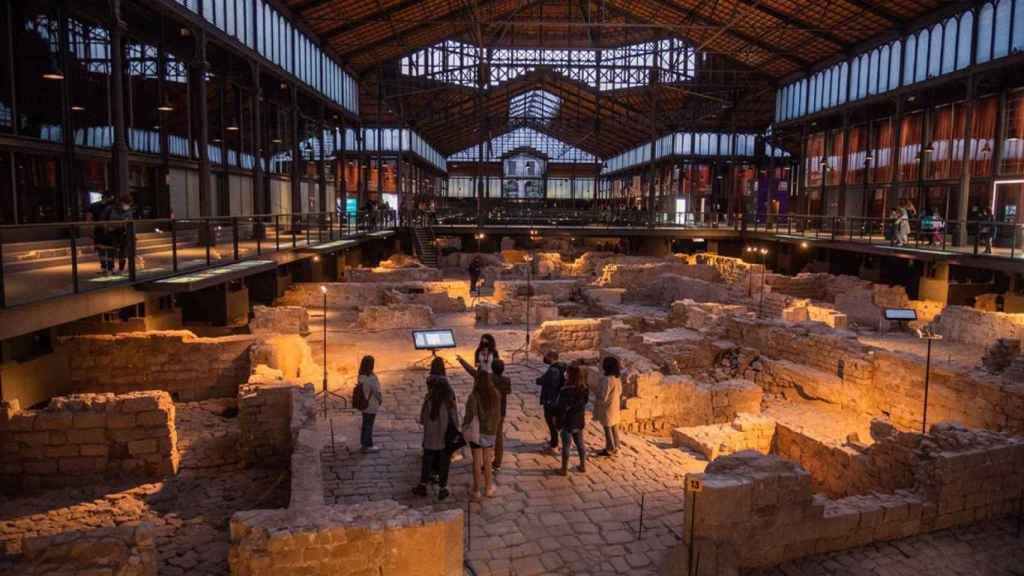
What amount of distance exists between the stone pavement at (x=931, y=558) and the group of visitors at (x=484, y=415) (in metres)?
2.82

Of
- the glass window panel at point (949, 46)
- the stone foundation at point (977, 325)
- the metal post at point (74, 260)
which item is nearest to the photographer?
the metal post at point (74, 260)

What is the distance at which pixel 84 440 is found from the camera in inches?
388

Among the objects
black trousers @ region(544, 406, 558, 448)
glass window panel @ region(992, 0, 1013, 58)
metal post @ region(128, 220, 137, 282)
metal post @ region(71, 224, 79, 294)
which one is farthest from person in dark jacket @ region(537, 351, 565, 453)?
glass window panel @ region(992, 0, 1013, 58)

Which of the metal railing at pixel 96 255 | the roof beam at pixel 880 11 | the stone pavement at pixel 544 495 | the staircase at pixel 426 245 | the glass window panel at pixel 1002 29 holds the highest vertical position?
the roof beam at pixel 880 11

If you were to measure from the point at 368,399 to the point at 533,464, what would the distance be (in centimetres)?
235

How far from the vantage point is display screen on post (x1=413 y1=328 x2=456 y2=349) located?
12273 mm

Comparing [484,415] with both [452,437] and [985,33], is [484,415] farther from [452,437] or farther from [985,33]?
[985,33]

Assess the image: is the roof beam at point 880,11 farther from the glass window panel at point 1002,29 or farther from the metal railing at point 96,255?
the metal railing at point 96,255

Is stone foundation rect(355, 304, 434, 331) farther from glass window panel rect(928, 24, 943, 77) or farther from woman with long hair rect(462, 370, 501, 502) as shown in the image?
glass window panel rect(928, 24, 943, 77)

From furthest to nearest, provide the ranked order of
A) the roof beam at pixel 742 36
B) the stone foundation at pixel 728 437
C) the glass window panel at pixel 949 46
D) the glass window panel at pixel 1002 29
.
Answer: the roof beam at pixel 742 36 < the glass window panel at pixel 949 46 < the glass window panel at pixel 1002 29 < the stone foundation at pixel 728 437

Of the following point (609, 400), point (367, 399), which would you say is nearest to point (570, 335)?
point (609, 400)

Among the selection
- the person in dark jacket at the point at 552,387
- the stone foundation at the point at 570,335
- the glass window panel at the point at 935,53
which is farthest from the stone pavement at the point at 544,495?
the glass window panel at the point at 935,53

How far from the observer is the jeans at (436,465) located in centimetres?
834

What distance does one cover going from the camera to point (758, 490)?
24.3 ft
